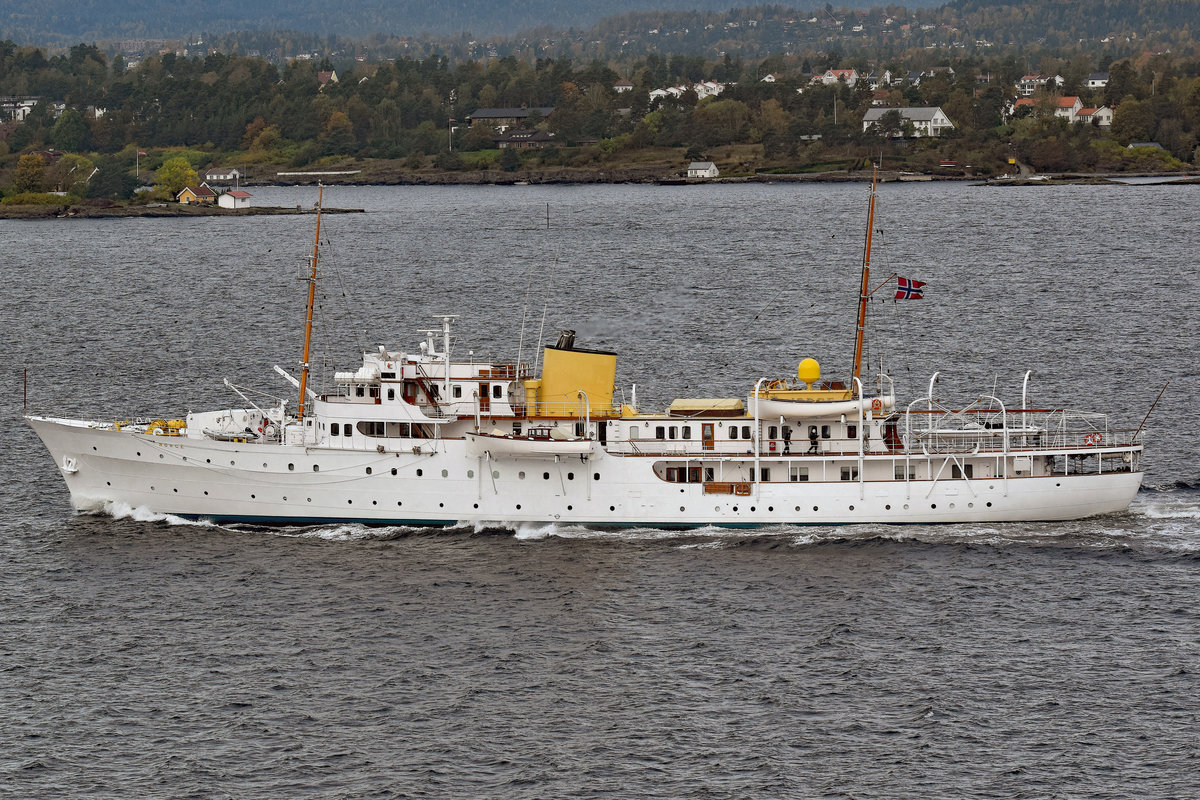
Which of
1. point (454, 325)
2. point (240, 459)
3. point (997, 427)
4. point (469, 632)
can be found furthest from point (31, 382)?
point (997, 427)

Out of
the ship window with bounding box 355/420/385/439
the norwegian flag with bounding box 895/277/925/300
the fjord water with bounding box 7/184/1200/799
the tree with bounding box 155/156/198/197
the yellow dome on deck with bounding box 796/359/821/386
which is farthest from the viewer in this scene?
the tree with bounding box 155/156/198/197

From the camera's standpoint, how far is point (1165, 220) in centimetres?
14425

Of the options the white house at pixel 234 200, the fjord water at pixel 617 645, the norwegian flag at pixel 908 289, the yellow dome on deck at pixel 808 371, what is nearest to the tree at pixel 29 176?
the white house at pixel 234 200

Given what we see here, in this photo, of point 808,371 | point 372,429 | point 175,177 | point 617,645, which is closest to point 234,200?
point 175,177

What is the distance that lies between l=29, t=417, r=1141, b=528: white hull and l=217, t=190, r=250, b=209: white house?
13922 cm

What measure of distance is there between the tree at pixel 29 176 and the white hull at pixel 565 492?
154 m

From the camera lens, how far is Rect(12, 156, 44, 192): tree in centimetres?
19125

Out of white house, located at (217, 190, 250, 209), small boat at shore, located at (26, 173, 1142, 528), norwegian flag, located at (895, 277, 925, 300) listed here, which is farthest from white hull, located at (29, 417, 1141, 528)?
A: white house, located at (217, 190, 250, 209)

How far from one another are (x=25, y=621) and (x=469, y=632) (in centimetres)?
1225

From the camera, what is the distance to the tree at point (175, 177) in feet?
629

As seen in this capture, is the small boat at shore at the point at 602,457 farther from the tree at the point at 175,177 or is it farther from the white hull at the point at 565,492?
the tree at the point at 175,177

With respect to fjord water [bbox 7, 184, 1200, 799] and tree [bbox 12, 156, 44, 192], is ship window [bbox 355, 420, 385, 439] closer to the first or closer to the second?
fjord water [bbox 7, 184, 1200, 799]

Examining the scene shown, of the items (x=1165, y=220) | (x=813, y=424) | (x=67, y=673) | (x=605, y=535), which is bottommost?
(x=67, y=673)

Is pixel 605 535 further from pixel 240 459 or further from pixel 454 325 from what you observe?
pixel 454 325
